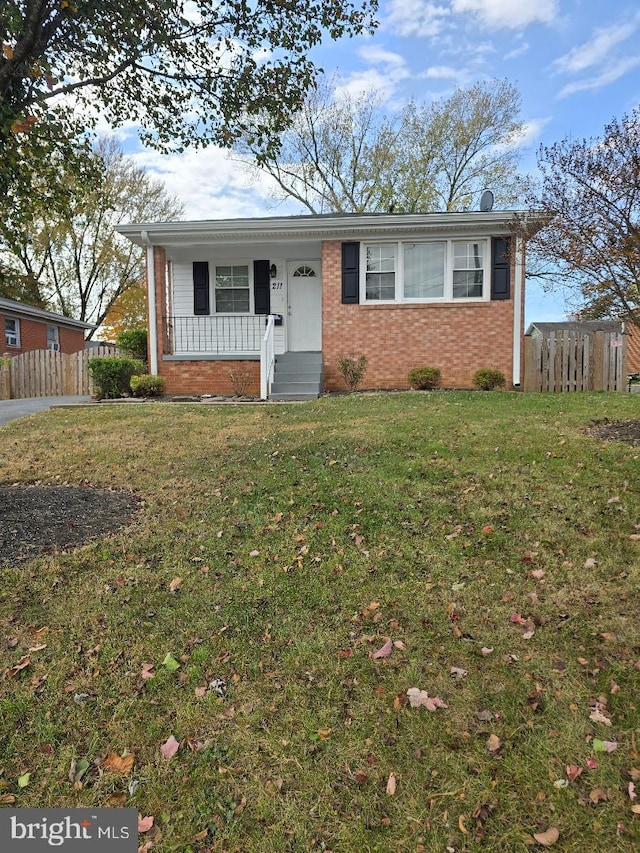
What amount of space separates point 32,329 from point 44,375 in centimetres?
823

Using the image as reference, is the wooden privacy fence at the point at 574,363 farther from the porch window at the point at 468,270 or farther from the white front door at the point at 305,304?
the white front door at the point at 305,304

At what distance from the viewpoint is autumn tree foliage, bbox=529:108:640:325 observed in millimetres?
5770

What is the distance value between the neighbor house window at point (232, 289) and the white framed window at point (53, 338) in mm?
15201

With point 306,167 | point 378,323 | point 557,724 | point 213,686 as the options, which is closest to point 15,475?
point 213,686

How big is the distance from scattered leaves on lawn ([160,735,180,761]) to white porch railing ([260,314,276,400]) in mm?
8978

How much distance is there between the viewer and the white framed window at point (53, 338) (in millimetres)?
24812

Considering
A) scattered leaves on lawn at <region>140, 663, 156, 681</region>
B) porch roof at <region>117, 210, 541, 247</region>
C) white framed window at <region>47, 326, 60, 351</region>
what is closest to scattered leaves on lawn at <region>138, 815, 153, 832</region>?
scattered leaves on lawn at <region>140, 663, 156, 681</region>

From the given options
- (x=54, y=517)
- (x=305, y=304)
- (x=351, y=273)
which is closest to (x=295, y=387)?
(x=305, y=304)

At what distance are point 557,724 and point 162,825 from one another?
5.26 feet

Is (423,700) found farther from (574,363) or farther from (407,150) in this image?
(407,150)

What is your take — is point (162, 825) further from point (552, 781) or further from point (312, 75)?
point (312, 75)

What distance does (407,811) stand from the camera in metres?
1.90

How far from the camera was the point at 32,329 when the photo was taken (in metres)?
23.5

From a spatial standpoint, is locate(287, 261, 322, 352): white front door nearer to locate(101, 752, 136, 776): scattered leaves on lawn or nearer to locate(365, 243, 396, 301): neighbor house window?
locate(365, 243, 396, 301): neighbor house window
